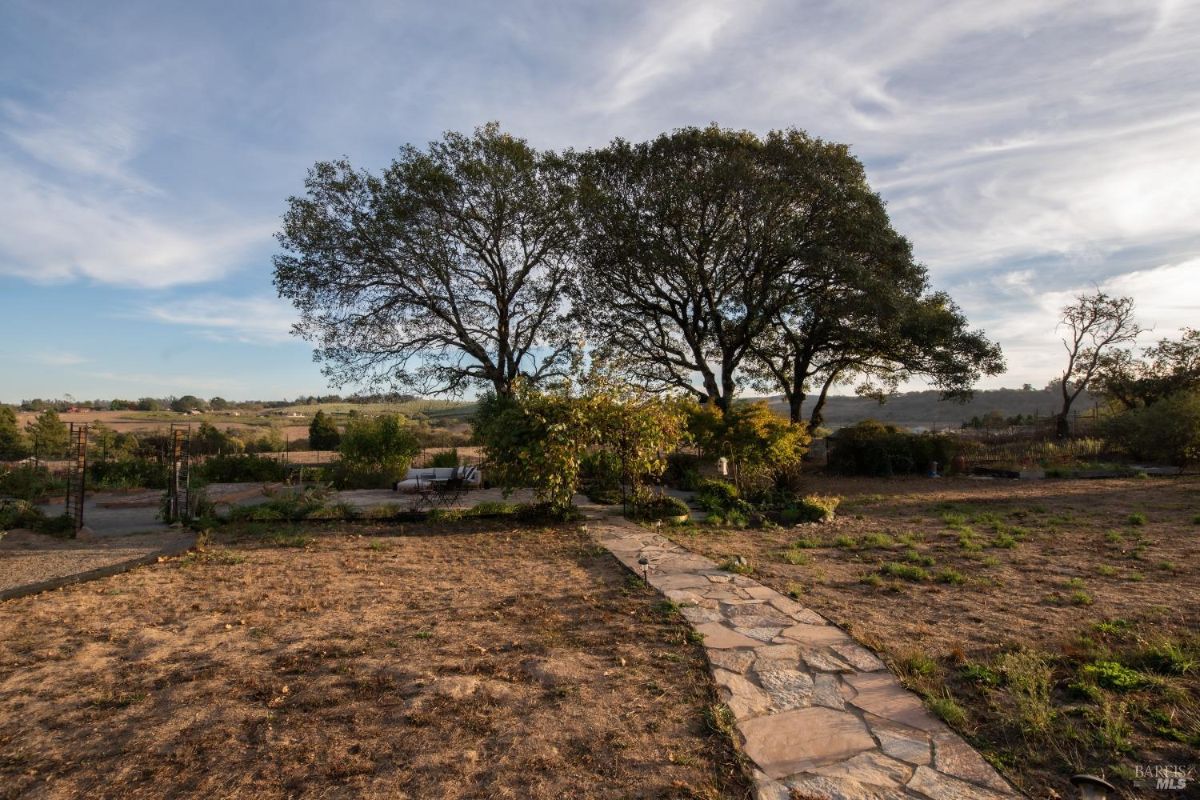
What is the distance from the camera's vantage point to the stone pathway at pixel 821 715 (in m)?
2.42

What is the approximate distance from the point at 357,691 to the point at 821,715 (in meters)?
2.46

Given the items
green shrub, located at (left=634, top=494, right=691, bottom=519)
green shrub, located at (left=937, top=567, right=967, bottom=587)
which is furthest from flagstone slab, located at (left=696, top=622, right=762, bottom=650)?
green shrub, located at (left=634, top=494, right=691, bottom=519)

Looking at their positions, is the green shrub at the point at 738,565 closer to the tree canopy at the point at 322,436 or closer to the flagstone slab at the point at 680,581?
the flagstone slab at the point at 680,581

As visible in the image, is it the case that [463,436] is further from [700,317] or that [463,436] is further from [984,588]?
[984,588]

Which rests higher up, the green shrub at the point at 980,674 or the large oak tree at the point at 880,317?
the large oak tree at the point at 880,317

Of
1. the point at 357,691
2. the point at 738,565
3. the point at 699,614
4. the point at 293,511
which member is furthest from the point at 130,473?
the point at 699,614

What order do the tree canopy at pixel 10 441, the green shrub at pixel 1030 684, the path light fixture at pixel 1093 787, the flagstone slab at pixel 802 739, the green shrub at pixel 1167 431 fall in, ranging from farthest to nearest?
the tree canopy at pixel 10 441 → the green shrub at pixel 1167 431 → the green shrub at pixel 1030 684 → the flagstone slab at pixel 802 739 → the path light fixture at pixel 1093 787

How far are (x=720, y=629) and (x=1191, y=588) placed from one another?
3.92m

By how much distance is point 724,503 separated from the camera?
1003cm

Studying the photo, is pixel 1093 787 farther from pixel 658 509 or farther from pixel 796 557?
pixel 658 509

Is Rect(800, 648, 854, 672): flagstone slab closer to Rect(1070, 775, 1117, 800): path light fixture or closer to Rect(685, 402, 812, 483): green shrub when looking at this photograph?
Rect(1070, 775, 1117, 800): path light fixture

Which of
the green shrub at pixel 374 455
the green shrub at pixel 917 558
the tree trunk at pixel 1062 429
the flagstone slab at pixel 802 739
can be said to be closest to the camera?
the flagstone slab at pixel 802 739

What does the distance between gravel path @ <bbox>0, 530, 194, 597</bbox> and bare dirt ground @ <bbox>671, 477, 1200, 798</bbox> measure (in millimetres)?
6218

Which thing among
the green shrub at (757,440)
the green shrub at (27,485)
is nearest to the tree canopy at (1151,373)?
the green shrub at (757,440)
